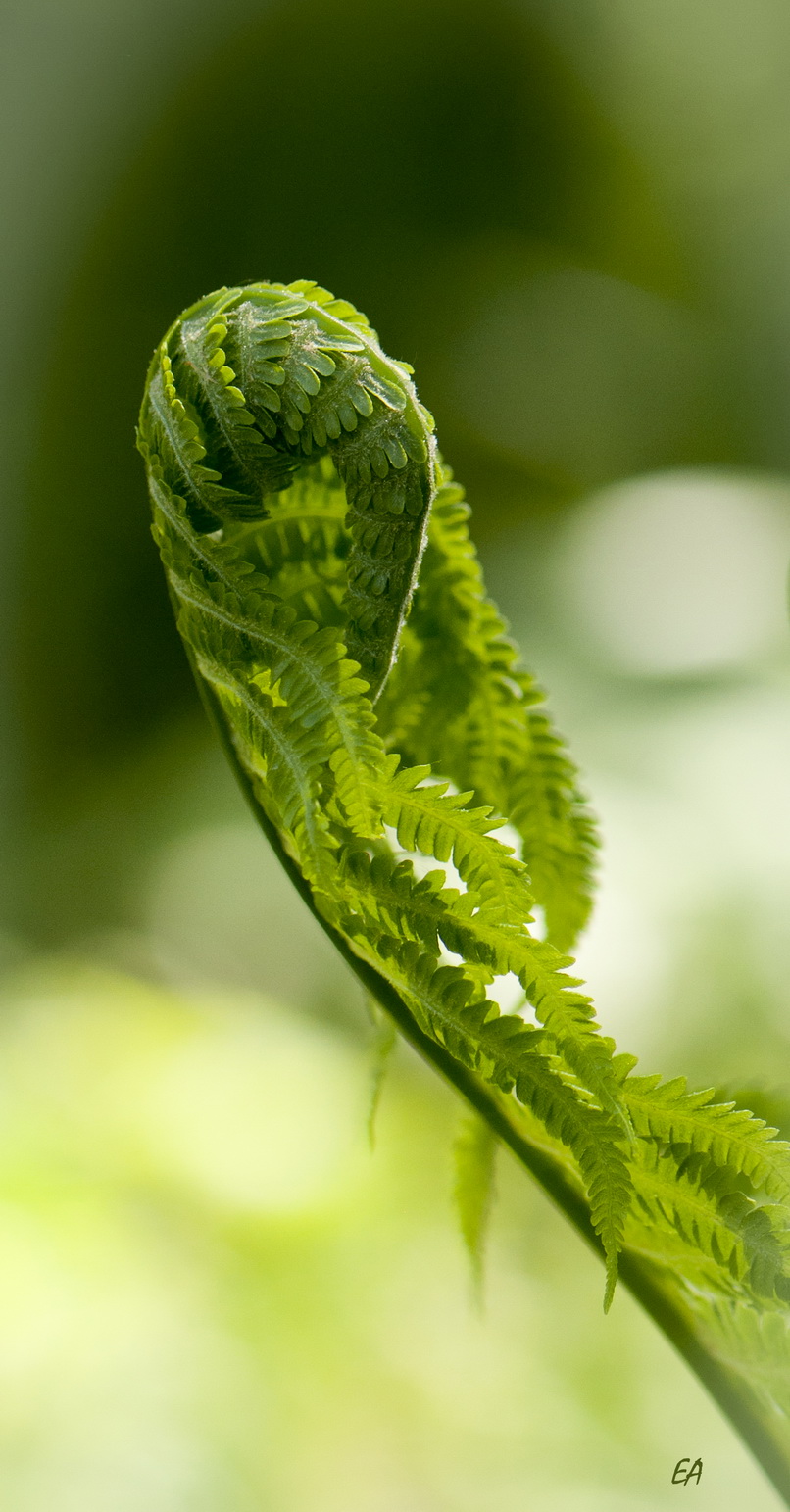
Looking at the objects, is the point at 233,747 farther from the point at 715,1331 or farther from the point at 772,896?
the point at 772,896

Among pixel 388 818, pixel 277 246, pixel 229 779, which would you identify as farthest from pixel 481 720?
pixel 277 246

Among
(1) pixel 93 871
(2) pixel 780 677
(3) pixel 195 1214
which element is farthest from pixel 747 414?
(3) pixel 195 1214

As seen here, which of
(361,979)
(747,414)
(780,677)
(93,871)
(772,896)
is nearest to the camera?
(361,979)

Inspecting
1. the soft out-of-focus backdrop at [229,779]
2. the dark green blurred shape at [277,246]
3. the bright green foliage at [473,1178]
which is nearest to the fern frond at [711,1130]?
the bright green foliage at [473,1178]

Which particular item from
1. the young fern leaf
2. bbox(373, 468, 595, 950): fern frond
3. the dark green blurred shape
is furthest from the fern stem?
the dark green blurred shape

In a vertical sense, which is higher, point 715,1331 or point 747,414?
point 747,414

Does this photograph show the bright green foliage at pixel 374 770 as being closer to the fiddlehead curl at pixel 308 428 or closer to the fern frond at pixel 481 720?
the fiddlehead curl at pixel 308 428
